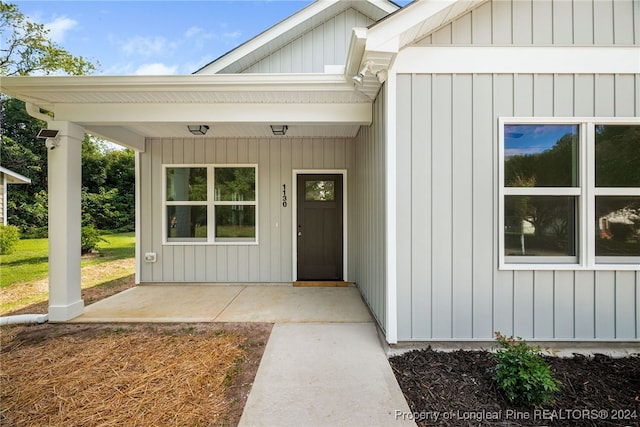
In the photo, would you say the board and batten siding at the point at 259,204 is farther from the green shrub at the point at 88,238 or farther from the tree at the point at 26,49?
the tree at the point at 26,49

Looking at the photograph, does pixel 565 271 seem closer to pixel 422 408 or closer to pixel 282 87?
pixel 422 408

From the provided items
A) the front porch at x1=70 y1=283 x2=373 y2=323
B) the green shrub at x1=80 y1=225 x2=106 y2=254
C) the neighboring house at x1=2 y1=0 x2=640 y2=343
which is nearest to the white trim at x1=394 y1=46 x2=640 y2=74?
the neighboring house at x1=2 y1=0 x2=640 y2=343

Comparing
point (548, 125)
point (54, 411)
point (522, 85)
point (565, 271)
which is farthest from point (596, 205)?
point (54, 411)

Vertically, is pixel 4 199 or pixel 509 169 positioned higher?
pixel 4 199

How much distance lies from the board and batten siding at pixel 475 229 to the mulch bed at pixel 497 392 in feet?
0.82

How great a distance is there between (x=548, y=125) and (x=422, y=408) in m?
2.78

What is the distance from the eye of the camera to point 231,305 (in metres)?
3.91

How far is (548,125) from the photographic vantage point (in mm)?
2699

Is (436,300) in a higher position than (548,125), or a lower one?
lower

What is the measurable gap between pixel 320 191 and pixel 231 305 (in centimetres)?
244

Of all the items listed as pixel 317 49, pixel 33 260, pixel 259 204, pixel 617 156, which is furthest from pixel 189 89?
pixel 33 260

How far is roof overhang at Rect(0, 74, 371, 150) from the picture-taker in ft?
9.86

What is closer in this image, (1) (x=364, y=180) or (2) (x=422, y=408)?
(2) (x=422, y=408)

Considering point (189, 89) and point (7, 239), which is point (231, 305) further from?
point (7, 239)
